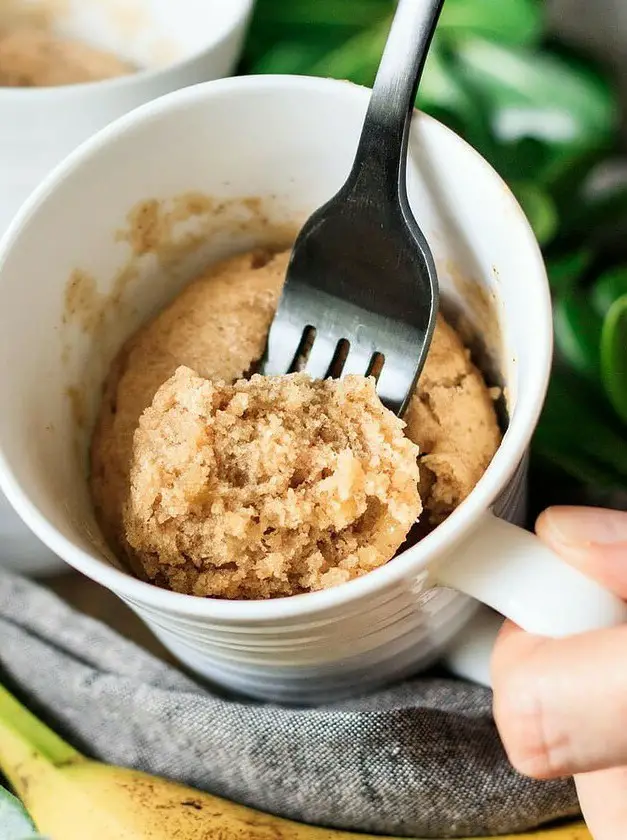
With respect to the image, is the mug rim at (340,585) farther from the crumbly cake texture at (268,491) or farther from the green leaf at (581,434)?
the green leaf at (581,434)

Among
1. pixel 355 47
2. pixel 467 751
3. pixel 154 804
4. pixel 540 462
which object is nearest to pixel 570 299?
pixel 540 462

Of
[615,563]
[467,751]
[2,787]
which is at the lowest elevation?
[2,787]

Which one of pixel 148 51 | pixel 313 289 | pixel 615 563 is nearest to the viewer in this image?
→ pixel 615 563

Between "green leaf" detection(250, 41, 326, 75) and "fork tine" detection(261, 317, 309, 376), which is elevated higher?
"green leaf" detection(250, 41, 326, 75)

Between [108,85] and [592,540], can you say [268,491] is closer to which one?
[592,540]

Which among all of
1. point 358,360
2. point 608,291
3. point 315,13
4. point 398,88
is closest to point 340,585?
point 358,360

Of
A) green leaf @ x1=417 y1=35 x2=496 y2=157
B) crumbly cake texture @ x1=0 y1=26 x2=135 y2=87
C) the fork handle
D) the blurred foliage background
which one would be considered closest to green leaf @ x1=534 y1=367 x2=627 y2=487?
the blurred foliage background

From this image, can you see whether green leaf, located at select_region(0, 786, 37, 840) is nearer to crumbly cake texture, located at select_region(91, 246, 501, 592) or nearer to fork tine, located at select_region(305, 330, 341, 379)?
crumbly cake texture, located at select_region(91, 246, 501, 592)

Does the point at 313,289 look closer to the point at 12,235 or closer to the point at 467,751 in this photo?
the point at 12,235
